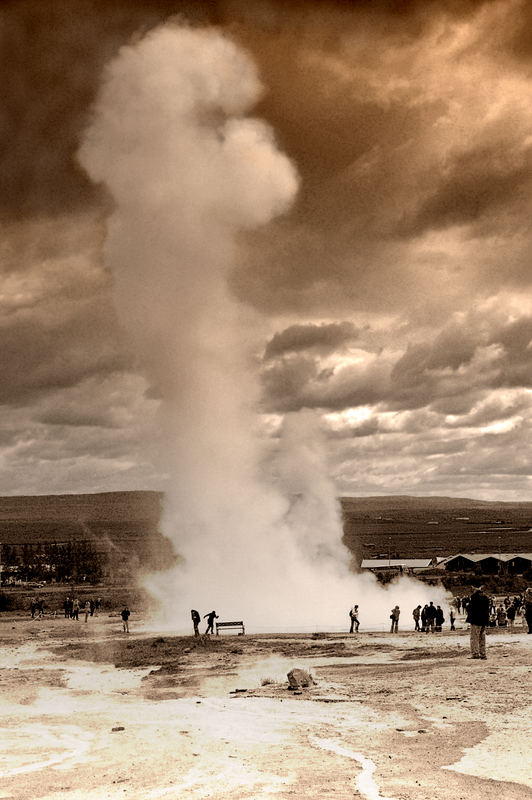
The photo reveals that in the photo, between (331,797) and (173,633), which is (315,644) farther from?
(331,797)

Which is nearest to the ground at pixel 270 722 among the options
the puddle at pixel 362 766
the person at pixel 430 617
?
the puddle at pixel 362 766

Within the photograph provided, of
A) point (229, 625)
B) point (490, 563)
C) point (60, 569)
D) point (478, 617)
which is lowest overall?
point (229, 625)

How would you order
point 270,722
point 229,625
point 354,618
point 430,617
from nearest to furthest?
point 270,722, point 430,617, point 354,618, point 229,625

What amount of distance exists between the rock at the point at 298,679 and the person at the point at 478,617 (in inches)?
173

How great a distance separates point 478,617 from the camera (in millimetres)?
22828

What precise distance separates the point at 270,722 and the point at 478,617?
7.83 m

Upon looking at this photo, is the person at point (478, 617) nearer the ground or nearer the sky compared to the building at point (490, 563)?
nearer the ground

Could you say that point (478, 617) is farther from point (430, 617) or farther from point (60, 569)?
point (60, 569)

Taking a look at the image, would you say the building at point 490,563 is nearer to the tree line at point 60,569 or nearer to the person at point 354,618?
the tree line at point 60,569

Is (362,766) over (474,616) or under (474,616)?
under

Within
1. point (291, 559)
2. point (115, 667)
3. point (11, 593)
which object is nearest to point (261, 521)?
point (291, 559)

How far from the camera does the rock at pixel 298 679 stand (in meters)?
21.5

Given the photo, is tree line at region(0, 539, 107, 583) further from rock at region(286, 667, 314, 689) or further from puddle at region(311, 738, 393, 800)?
puddle at region(311, 738, 393, 800)

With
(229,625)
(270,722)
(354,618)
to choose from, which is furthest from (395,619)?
(270,722)
